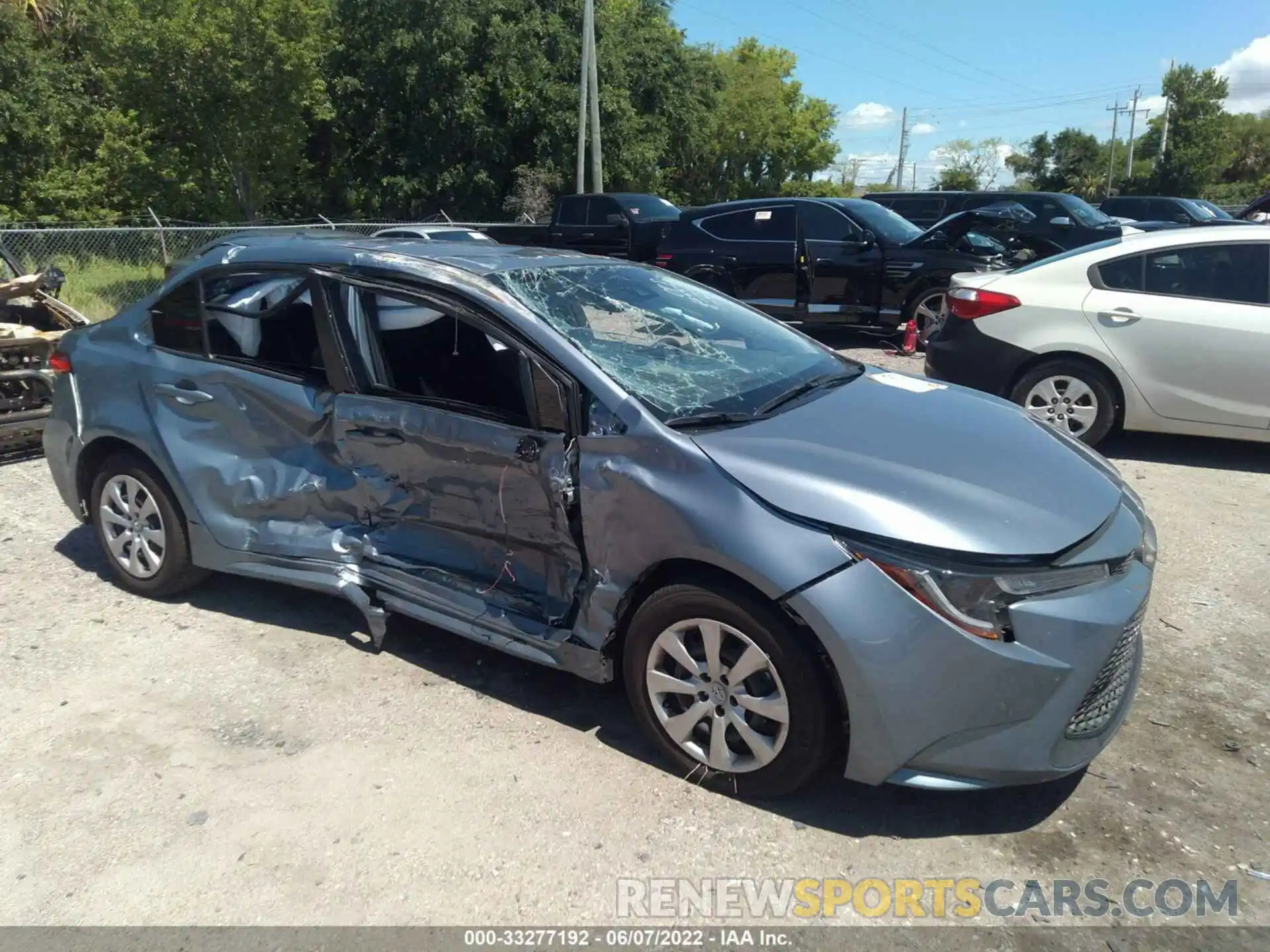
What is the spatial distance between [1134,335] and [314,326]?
515 centimetres

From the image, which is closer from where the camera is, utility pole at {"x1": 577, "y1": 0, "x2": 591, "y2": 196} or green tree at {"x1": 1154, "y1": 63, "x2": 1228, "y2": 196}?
utility pole at {"x1": 577, "y1": 0, "x2": 591, "y2": 196}

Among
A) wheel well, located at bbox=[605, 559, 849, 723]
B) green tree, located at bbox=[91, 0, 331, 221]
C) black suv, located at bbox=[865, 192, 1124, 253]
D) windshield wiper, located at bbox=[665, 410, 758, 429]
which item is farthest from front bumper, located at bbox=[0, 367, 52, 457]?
green tree, located at bbox=[91, 0, 331, 221]

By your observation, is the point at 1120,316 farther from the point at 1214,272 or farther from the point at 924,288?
the point at 924,288

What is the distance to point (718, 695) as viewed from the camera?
3129 mm

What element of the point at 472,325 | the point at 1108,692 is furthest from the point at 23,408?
the point at 1108,692

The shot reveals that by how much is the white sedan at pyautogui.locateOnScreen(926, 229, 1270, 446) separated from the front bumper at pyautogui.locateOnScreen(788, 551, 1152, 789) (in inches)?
146

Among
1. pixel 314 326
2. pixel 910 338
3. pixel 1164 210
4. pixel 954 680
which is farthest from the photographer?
pixel 1164 210

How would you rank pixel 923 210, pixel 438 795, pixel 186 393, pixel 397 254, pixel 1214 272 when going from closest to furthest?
1. pixel 438 795
2. pixel 397 254
3. pixel 186 393
4. pixel 1214 272
5. pixel 923 210

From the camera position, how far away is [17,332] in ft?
23.3

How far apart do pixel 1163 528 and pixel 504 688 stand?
3890 mm

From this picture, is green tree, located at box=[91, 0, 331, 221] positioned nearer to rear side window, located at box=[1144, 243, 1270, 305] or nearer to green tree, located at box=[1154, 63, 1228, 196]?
rear side window, located at box=[1144, 243, 1270, 305]

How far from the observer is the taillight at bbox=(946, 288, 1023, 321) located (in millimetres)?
6918

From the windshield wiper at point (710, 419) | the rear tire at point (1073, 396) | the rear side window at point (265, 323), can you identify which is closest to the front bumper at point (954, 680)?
the windshield wiper at point (710, 419)

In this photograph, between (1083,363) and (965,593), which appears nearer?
(965,593)
